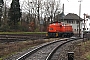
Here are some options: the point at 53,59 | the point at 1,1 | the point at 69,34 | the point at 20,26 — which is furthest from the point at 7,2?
the point at 53,59

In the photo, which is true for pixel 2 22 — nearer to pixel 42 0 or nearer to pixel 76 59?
pixel 42 0

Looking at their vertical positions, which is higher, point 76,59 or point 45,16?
point 45,16

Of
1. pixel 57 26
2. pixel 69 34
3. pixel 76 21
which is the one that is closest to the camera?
pixel 57 26

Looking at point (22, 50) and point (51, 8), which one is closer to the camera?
point (22, 50)

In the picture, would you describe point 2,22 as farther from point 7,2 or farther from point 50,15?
point 50,15

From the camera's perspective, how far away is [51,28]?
47.3m

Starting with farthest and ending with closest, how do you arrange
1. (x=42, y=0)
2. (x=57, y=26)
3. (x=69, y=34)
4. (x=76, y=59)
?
1. (x=42, y=0)
2. (x=69, y=34)
3. (x=57, y=26)
4. (x=76, y=59)

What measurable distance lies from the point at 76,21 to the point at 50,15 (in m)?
30.8

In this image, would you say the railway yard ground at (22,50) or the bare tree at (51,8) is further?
the bare tree at (51,8)

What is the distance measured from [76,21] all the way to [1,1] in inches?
1980

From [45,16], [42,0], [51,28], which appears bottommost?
[51,28]

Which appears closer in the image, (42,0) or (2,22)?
(2,22)

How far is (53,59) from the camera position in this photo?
17.2m

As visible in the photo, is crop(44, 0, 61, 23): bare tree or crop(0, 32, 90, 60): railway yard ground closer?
crop(0, 32, 90, 60): railway yard ground
